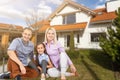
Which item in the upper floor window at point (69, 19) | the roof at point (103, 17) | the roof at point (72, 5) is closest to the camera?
the roof at point (103, 17)

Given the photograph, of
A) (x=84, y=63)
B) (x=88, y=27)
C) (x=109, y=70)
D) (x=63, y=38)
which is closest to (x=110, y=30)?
(x=109, y=70)

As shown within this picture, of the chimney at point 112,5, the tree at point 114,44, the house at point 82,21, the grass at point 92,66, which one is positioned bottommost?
the grass at point 92,66

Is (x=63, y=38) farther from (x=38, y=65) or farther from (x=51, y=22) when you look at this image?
(x=38, y=65)

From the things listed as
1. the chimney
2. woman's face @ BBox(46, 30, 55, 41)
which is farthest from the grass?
the chimney

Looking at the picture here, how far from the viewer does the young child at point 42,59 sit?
362cm

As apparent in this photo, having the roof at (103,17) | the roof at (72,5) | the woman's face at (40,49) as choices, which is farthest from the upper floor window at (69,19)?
the woman's face at (40,49)

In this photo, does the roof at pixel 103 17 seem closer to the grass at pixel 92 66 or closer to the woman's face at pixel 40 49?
the grass at pixel 92 66

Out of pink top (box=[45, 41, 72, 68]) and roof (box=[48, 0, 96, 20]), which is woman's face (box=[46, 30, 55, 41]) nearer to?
pink top (box=[45, 41, 72, 68])

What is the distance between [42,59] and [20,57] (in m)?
0.42

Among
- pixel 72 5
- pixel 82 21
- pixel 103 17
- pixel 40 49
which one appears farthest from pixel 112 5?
pixel 40 49

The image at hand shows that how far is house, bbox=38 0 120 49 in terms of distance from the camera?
23520 millimetres

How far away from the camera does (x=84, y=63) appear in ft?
51.2

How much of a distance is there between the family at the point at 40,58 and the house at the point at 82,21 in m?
19.0

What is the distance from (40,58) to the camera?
12.1 feet
